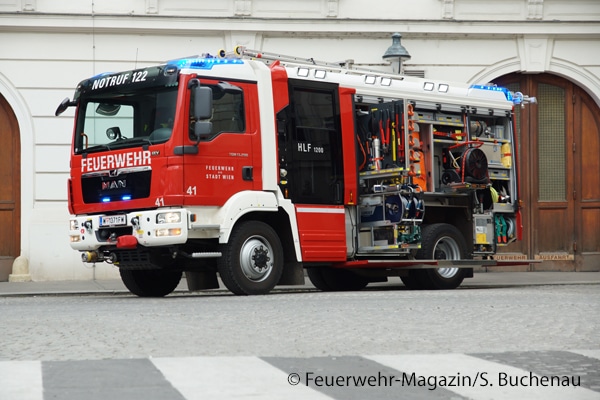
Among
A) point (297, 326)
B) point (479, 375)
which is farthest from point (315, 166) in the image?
point (479, 375)

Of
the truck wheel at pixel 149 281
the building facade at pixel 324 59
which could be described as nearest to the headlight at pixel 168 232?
the truck wheel at pixel 149 281

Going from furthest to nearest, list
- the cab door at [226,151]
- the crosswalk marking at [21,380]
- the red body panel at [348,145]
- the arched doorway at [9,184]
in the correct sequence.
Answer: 1. the arched doorway at [9,184]
2. the red body panel at [348,145]
3. the cab door at [226,151]
4. the crosswalk marking at [21,380]

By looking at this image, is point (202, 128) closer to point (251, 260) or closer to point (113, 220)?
point (113, 220)

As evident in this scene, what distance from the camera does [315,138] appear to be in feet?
52.4

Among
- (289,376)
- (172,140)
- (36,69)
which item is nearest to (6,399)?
(289,376)

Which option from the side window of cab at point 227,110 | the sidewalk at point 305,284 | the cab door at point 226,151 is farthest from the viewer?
the sidewalk at point 305,284

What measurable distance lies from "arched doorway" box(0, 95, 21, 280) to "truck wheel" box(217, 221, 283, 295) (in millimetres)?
7946

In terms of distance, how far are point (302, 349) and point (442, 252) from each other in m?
9.29

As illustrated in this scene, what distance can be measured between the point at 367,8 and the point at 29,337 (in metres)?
14.7

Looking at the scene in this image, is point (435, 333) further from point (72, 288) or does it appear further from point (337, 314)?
point (72, 288)

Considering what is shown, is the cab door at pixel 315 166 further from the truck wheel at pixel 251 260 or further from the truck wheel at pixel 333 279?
the truck wheel at pixel 333 279

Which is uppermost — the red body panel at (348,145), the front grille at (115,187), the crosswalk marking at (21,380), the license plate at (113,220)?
the red body panel at (348,145)

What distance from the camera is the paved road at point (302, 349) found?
21.6ft

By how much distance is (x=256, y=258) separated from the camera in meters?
15.0
